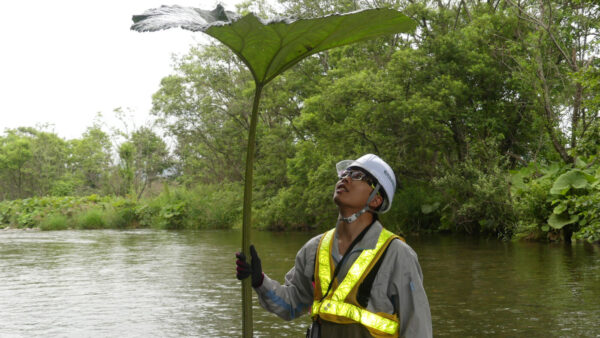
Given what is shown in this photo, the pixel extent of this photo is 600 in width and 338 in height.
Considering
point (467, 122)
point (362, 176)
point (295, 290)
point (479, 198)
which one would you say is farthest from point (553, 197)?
point (362, 176)

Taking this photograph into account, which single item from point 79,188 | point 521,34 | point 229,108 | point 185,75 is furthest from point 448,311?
point 79,188

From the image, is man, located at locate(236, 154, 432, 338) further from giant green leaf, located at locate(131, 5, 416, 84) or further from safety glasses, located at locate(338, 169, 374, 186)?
giant green leaf, located at locate(131, 5, 416, 84)

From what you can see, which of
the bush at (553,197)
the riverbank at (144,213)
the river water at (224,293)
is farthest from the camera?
the riverbank at (144,213)

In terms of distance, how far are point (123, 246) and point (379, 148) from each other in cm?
869

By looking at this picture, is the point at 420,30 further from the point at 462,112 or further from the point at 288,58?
the point at 288,58

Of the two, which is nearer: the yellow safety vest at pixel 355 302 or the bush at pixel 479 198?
the yellow safety vest at pixel 355 302

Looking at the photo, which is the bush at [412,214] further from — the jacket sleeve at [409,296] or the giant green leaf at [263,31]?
the giant green leaf at [263,31]

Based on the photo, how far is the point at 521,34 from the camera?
2089cm

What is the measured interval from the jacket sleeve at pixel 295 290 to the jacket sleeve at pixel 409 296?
0.41 metres

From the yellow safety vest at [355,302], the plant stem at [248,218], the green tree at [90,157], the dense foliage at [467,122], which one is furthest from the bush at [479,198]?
the green tree at [90,157]

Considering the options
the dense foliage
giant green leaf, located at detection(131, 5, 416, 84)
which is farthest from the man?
the dense foliage

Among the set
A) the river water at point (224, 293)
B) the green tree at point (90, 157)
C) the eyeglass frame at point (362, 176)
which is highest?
the green tree at point (90, 157)

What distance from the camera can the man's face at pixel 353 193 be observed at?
8.41ft

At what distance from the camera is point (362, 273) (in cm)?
244
